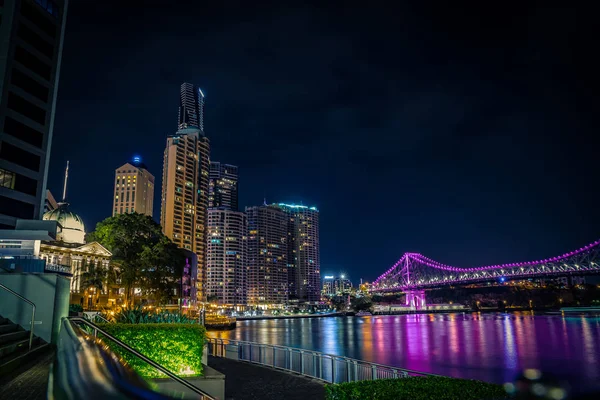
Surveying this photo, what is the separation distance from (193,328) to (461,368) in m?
30.0

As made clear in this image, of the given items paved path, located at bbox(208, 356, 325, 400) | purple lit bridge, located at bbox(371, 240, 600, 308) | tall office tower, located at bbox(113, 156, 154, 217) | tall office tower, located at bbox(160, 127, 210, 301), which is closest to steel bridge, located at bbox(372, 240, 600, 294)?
purple lit bridge, located at bbox(371, 240, 600, 308)

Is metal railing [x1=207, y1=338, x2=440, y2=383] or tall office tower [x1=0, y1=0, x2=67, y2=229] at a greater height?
tall office tower [x1=0, y1=0, x2=67, y2=229]

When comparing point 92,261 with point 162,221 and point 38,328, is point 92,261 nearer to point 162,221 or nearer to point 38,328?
point 38,328

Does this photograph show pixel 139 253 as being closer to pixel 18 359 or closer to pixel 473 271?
pixel 18 359

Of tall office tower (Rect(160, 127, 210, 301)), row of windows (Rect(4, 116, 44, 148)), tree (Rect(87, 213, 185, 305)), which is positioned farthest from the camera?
tall office tower (Rect(160, 127, 210, 301))

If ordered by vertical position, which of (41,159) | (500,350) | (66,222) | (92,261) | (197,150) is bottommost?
(500,350)

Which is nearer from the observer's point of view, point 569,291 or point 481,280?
point 481,280

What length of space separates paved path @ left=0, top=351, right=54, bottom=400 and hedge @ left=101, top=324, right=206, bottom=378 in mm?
2486

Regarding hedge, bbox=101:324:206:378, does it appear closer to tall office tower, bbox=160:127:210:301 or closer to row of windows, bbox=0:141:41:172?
row of windows, bbox=0:141:41:172

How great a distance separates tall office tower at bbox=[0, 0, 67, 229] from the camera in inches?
1687

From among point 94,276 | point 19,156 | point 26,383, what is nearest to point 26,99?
point 19,156

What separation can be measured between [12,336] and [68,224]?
5514cm

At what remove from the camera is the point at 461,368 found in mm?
35844

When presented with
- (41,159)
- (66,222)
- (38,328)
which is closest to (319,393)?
(38,328)
